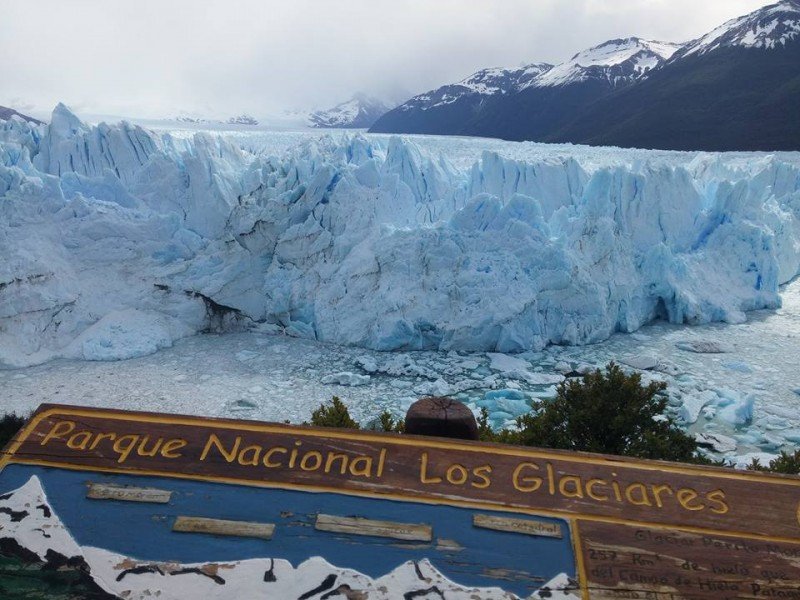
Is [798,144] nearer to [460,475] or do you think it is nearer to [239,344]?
[239,344]

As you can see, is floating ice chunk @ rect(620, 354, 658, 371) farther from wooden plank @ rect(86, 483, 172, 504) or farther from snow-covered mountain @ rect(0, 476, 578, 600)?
wooden plank @ rect(86, 483, 172, 504)

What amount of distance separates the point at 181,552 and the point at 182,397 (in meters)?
6.66

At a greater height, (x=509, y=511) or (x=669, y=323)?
(x=509, y=511)

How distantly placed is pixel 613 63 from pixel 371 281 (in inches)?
2140

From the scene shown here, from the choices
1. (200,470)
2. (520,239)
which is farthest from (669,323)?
(200,470)

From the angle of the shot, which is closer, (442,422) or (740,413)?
(442,422)

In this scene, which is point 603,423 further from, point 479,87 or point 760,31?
point 479,87

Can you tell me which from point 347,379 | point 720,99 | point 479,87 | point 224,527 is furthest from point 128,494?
point 479,87

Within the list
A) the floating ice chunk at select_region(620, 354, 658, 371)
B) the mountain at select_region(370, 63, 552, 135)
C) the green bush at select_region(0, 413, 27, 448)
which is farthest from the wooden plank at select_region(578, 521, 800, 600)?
the mountain at select_region(370, 63, 552, 135)

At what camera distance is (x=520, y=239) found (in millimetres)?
10602


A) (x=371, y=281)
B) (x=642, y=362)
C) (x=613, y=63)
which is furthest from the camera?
(x=613, y=63)

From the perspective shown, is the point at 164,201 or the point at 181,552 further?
the point at 164,201

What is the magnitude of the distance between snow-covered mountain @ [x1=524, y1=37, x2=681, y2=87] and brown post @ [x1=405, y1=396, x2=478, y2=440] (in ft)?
188

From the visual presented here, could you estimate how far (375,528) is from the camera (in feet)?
7.54
